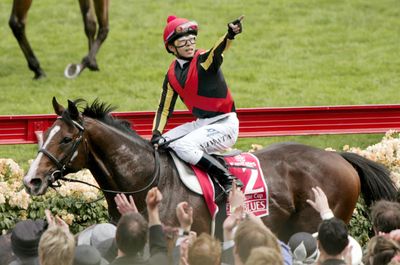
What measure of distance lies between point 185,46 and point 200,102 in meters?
0.49

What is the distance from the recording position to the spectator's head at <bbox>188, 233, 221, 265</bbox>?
239 inches

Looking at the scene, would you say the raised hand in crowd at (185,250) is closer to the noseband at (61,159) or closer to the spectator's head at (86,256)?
the spectator's head at (86,256)

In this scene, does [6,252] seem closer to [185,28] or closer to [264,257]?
[264,257]

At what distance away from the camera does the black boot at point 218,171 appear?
9070 millimetres

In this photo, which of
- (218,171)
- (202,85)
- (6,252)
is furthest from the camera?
(202,85)

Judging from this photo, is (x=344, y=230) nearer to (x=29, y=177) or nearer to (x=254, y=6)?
(x=29, y=177)

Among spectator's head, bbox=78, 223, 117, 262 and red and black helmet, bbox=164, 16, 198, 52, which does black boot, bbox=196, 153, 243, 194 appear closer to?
red and black helmet, bbox=164, 16, 198, 52

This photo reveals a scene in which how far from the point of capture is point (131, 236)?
254 inches

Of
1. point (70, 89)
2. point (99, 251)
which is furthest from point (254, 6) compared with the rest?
point (99, 251)

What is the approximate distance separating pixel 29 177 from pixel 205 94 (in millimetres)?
1649

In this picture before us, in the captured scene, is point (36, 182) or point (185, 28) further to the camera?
point (185, 28)

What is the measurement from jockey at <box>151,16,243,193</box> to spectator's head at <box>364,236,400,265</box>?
8.47ft

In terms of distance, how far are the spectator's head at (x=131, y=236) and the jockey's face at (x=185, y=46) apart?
3.01 metres

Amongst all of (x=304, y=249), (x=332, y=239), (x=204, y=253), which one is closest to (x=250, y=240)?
(x=204, y=253)
